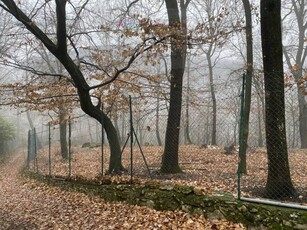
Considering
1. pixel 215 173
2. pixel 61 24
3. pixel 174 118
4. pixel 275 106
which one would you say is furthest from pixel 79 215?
pixel 61 24

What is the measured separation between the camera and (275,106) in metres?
6.24

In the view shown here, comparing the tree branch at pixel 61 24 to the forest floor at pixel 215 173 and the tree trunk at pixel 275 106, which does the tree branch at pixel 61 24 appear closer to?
the forest floor at pixel 215 173

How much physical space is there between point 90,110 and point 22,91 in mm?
2984

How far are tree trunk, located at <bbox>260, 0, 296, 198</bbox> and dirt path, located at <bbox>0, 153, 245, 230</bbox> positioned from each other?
1.37 m

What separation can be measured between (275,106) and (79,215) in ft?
15.6

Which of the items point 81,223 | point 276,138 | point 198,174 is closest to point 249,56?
point 198,174

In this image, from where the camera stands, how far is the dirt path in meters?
6.19

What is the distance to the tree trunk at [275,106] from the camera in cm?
621

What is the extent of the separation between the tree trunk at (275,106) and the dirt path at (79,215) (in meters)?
1.37

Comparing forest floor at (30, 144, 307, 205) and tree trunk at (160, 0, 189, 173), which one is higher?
tree trunk at (160, 0, 189, 173)

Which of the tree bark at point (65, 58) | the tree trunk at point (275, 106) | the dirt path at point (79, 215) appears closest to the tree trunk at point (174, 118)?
the tree bark at point (65, 58)

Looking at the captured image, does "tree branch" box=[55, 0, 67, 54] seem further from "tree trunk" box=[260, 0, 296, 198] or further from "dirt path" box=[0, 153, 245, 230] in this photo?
"tree trunk" box=[260, 0, 296, 198]

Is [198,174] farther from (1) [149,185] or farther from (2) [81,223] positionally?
(2) [81,223]

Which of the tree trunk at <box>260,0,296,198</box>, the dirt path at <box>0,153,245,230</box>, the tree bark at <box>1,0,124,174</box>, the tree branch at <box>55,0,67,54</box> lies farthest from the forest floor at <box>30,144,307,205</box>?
the tree branch at <box>55,0,67,54</box>
